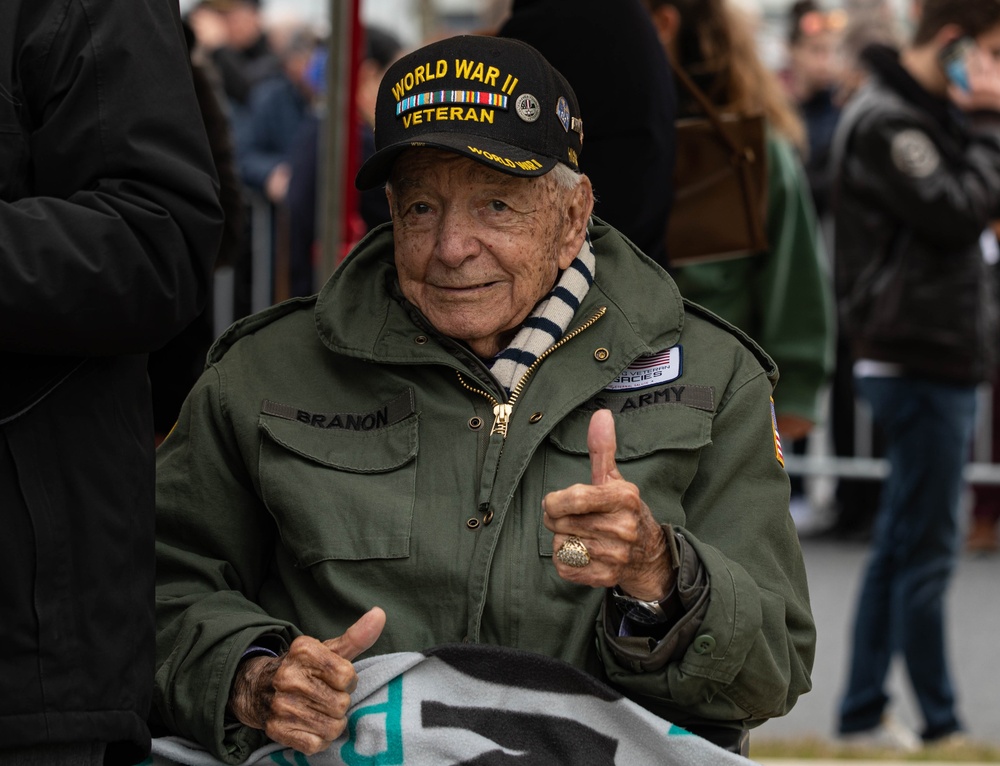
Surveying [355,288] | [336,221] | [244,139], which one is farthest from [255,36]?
[355,288]

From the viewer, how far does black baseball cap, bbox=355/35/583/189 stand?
2.52 metres

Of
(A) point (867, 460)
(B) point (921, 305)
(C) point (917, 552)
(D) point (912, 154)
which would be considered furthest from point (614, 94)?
(A) point (867, 460)

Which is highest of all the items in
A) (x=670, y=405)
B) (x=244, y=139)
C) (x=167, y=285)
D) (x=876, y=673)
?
(x=244, y=139)

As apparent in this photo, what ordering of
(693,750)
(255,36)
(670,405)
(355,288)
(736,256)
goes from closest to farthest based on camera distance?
(693,750), (670,405), (355,288), (736,256), (255,36)

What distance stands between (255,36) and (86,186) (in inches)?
364

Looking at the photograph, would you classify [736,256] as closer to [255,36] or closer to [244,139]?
[244,139]

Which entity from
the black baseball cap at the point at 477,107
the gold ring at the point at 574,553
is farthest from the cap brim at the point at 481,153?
the gold ring at the point at 574,553

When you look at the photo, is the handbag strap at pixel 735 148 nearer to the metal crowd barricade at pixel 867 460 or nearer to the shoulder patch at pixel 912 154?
the shoulder patch at pixel 912 154

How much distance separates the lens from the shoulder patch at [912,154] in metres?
5.12

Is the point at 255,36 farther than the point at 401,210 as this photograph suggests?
Yes

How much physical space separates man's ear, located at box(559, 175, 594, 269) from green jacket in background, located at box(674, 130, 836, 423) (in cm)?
168

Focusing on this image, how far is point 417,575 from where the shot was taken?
2.44 meters

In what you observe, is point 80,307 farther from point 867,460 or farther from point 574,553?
point 867,460

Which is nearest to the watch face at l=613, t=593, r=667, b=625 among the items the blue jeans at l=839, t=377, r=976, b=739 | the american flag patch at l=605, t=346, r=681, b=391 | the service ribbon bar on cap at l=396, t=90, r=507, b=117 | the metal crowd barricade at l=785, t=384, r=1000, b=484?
the american flag patch at l=605, t=346, r=681, b=391
